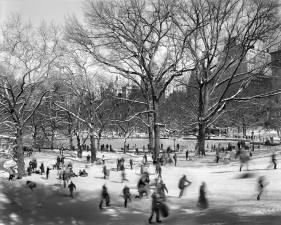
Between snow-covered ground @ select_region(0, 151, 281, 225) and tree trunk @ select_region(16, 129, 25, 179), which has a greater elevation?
tree trunk @ select_region(16, 129, 25, 179)

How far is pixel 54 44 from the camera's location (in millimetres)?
20453

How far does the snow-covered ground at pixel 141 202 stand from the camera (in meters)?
10.9

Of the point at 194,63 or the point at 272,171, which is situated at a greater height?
the point at 194,63

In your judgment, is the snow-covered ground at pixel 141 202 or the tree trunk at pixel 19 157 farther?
the tree trunk at pixel 19 157

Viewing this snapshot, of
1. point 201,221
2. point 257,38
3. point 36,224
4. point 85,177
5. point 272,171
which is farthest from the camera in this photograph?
point 257,38

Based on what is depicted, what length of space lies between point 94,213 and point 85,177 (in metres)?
7.86

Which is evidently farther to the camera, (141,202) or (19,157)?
(19,157)

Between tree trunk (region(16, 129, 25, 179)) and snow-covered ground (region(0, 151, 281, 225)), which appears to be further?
tree trunk (region(16, 129, 25, 179))

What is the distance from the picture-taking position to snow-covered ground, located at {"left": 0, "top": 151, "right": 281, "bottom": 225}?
10852mm

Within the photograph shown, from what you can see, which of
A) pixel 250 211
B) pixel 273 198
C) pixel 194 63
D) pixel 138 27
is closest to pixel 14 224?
pixel 250 211

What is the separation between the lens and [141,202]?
1373 cm

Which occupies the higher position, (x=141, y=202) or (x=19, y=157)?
(x=19, y=157)

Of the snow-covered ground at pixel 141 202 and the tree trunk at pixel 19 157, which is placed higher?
the tree trunk at pixel 19 157

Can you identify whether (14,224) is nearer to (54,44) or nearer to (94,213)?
(94,213)
